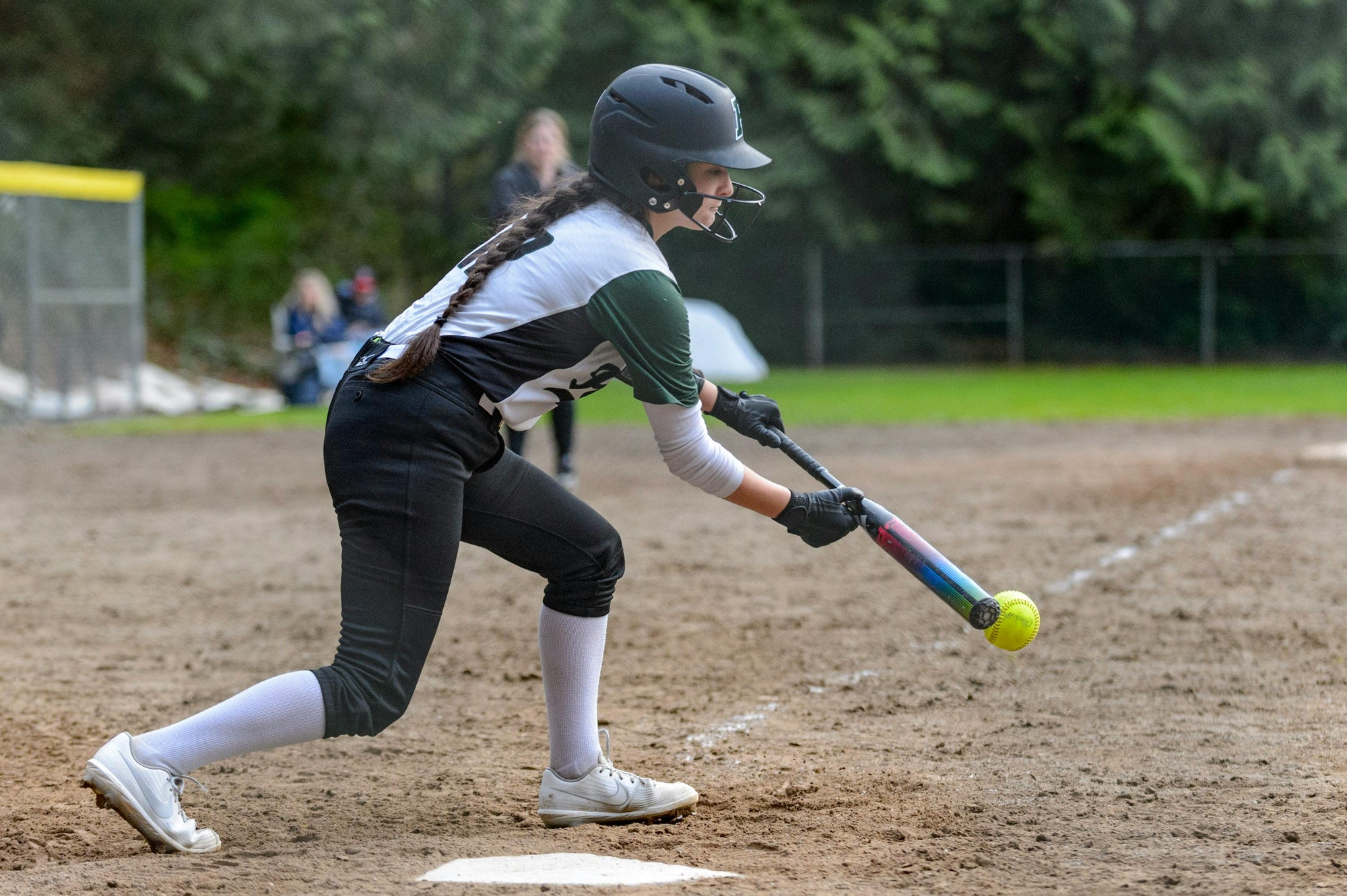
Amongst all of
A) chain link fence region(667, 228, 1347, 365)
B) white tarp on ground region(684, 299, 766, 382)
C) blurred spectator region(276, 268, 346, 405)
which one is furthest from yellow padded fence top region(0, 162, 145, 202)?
chain link fence region(667, 228, 1347, 365)

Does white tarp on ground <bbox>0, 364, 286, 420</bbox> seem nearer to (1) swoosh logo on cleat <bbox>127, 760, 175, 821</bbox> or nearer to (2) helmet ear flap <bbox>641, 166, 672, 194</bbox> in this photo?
(1) swoosh logo on cleat <bbox>127, 760, 175, 821</bbox>

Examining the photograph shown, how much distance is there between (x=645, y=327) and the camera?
323 centimetres

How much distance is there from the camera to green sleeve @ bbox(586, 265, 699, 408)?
3.22 metres

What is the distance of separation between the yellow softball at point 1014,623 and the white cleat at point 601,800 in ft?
2.94

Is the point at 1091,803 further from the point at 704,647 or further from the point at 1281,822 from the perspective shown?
the point at 704,647

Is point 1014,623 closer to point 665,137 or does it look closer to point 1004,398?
point 665,137

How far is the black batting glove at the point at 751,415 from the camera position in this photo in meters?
3.71

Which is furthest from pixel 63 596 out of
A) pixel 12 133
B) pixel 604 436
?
pixel 12 133

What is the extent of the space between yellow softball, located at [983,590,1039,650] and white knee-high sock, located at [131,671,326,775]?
65.7 inches

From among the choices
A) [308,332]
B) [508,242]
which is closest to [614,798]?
[508,242]

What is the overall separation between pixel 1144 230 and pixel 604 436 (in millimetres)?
14926

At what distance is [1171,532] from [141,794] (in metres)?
6.26

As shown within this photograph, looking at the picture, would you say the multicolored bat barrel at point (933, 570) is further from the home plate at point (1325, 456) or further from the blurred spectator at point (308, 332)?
the blurred spectator at point (308, 332)

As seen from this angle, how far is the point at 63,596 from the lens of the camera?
6.96 m
